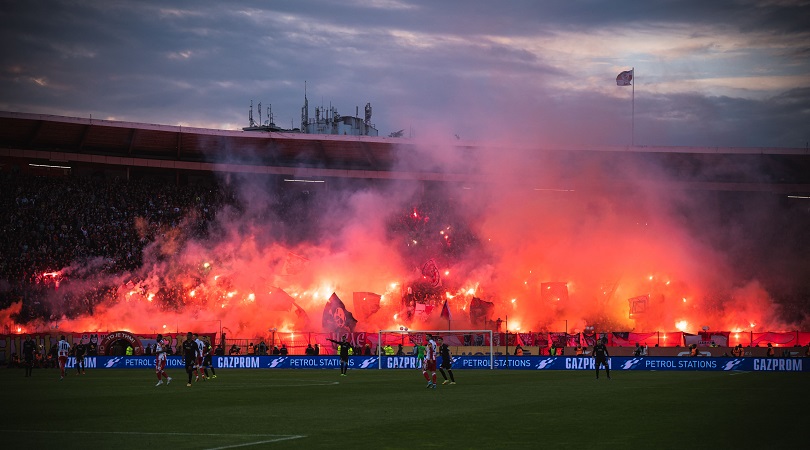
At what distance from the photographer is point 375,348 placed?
54.6 m

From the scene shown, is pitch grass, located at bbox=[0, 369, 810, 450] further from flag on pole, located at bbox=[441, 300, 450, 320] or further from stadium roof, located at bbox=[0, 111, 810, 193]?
stadium roof, located at bbox=[0, 111, 810, 193]

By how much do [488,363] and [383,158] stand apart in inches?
1077

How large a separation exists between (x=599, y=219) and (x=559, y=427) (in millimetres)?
53100

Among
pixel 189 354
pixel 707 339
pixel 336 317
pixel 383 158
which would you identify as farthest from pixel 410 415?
pixel 383 158

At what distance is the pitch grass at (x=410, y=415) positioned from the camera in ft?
49.0

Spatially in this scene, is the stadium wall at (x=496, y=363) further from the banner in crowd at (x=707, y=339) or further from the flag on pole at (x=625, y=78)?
the flag on pole at (x=625, y=78)

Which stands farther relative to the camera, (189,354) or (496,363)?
(496,363)

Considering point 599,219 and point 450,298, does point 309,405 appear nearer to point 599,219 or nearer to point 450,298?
point 450,298

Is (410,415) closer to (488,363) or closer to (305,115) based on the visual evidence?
(488,363)

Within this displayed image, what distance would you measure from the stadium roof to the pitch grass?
3545 centimetres

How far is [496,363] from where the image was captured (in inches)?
1786

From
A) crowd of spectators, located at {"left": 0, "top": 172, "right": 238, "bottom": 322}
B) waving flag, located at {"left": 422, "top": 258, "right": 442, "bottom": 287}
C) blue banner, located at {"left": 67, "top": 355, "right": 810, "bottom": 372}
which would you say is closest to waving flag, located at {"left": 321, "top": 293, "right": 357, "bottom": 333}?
waving flag, located at {"left": 422, "top": 258, "right": 442, "bottom": 287}

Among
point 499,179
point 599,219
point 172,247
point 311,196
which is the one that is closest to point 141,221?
point 172,247

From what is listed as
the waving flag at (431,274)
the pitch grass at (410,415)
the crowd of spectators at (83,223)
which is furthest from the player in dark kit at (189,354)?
the waving flag at (431,274)
